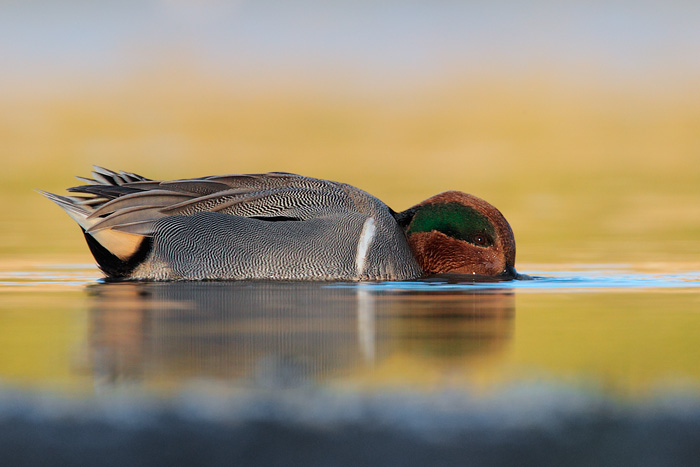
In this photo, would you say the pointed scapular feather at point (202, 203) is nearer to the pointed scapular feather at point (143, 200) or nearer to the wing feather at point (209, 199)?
the wing feather at point (209, 199)

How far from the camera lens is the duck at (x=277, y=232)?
7152 millimetres

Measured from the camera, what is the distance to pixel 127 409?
279 centimetres

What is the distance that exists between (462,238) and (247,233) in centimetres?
182

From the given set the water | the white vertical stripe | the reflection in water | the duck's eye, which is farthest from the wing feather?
→ the water

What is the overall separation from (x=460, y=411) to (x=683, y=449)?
648mm

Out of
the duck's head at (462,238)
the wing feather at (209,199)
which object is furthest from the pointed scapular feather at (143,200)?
the duck's head at (462,238)

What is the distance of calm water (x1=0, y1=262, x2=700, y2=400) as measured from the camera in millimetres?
3240

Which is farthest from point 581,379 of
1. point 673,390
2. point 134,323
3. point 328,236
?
point 328,236

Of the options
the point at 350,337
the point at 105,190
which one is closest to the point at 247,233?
the point at 105,190

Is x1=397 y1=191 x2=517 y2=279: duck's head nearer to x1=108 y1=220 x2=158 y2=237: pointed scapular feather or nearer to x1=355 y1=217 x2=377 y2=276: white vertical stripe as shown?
x1=355 y1=217 x2=377 y2=276: white vertical stripe

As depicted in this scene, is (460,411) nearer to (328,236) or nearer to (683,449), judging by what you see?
(683,449)

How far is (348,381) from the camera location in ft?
10.5

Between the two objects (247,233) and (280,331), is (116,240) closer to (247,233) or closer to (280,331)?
(247,233)

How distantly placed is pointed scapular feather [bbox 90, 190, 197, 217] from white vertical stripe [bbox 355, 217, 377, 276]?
1.52 meters
